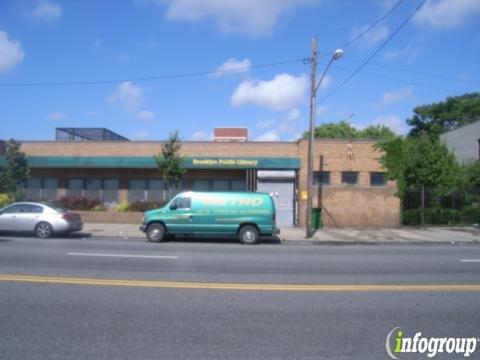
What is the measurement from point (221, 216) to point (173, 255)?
13.9ft

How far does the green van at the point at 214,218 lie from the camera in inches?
628

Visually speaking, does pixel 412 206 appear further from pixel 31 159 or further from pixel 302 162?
pixel 31 159

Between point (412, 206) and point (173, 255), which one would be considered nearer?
point (173, 255)

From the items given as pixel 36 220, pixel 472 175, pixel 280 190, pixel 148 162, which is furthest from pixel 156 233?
pixel 472 175

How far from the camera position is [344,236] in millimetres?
18969

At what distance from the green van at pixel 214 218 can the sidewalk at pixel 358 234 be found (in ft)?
6.15

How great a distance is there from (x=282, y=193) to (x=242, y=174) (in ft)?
10.7

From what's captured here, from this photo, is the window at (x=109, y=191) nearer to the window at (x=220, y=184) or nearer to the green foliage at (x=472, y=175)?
the window at (x=220, y=184)

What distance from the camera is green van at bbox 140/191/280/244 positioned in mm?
15961

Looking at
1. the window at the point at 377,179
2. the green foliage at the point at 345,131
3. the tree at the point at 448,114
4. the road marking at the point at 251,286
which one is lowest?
the road marking at the point at 251,286

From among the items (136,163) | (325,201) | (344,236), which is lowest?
(344,236)

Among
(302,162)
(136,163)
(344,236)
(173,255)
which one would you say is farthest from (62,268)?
(302,162)

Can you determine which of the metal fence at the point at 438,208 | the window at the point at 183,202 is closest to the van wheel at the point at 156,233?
the window at the point at 183,202

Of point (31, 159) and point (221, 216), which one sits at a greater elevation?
point (31, 159)
